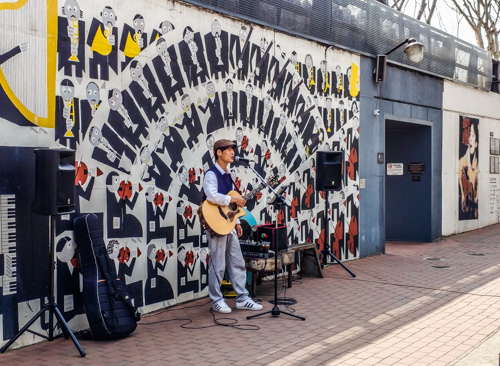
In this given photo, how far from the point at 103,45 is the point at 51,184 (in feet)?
6.08

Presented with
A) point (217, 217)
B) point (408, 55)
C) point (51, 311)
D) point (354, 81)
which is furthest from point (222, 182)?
point (408, 55)

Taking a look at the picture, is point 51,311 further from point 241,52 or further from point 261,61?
point 261,61

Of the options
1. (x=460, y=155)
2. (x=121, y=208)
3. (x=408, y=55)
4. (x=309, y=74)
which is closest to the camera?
(x=121, y=208)

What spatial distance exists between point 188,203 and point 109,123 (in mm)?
1538

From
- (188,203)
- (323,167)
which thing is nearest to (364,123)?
(323,167)

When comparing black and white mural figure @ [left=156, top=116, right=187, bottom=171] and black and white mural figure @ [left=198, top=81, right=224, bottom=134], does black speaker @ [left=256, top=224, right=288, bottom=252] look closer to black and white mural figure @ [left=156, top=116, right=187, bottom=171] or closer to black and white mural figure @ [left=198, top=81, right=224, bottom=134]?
black and white mural figure @ [left=156, top=116, right=187, bottom=171]

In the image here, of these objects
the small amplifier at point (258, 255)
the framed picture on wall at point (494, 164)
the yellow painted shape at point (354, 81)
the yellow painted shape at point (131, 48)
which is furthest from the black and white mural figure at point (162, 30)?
the framed picture on wall at point (494, 164)

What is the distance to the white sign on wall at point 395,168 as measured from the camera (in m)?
14.1

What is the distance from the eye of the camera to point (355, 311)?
7.25 meters

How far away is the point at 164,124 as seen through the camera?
7.42m

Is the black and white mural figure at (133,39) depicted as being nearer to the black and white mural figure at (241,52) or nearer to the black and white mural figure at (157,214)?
the black and white mural figure at (157,214)

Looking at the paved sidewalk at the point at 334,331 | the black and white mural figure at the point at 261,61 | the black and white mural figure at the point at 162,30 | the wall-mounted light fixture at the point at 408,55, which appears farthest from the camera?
the wall-mounted light fixture at the point at 408,55

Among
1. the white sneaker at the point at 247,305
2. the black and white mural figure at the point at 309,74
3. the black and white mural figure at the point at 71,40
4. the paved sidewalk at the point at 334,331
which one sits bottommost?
the paved sidewalk at the point at 334,331

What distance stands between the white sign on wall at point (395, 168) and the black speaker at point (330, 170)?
4742mm
